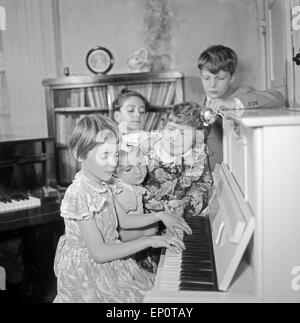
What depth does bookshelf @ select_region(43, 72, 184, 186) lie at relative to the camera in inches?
80.3

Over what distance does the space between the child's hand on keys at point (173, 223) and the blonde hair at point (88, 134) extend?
278 millimetres

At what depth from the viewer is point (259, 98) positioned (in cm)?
108

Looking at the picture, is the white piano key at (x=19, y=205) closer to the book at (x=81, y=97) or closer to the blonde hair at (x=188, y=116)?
the blonde hair at (x=188, y=116)

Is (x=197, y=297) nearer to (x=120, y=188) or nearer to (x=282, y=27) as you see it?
(x=120, y=188)

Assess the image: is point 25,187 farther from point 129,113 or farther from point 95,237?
point 95,237

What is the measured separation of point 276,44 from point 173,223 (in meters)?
0.62

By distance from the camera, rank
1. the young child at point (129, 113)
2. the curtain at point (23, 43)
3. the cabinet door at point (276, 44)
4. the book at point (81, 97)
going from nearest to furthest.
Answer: the cabinet door at point (276, 44) < the curtain at point (23, 43) < the young child at point (129, 113) < the book at point (81, 97)

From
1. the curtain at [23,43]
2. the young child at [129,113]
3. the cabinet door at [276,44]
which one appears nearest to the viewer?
the cabinet door at [276,44]

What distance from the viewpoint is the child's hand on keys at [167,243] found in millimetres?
863

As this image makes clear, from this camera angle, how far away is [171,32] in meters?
1.66

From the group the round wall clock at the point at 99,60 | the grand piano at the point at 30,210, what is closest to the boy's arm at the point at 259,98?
the grand piano at the point at 30,210

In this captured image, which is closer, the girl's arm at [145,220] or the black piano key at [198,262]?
the black piano key at [198,262]

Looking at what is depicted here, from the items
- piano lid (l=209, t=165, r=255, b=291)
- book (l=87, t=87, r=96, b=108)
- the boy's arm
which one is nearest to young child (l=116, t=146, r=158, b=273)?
piano lid (l=209, t=165, r=255, b=291)
